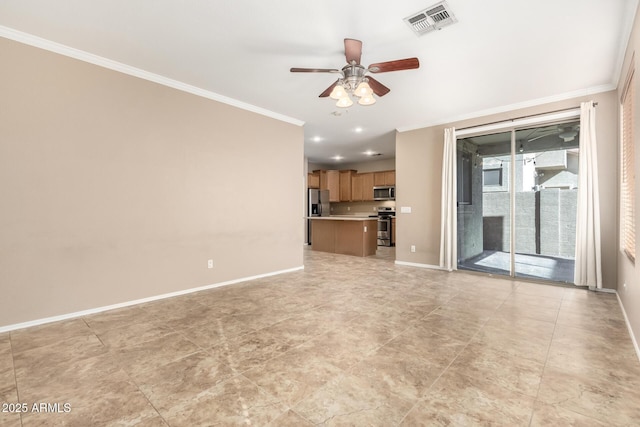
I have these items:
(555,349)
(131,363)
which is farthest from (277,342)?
(555,349)

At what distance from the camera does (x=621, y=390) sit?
5.47 feet

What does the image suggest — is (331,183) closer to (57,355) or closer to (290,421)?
(57,355)

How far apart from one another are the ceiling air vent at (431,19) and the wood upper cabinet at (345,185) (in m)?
7.04

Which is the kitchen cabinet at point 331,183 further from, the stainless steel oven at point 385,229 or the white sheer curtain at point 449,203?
the white sheer curtain at point 449,203

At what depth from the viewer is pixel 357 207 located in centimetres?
997

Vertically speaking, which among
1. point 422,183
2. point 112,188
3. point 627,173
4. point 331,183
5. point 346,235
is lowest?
point 346,235

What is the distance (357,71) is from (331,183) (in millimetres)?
6938

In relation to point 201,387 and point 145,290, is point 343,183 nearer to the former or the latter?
point 145,290

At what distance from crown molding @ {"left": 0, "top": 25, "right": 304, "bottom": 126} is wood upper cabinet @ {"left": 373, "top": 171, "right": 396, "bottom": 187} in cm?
531

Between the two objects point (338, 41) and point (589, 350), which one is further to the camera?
point (338, 41)

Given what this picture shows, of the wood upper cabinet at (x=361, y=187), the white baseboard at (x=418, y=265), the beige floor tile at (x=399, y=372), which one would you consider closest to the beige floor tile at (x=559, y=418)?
the beige floor tile at (x=399, y=372)

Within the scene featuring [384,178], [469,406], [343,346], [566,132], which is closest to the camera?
[469,406]

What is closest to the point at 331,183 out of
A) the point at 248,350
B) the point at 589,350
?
the point at 248,350

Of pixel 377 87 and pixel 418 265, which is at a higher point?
pixel 377 87
